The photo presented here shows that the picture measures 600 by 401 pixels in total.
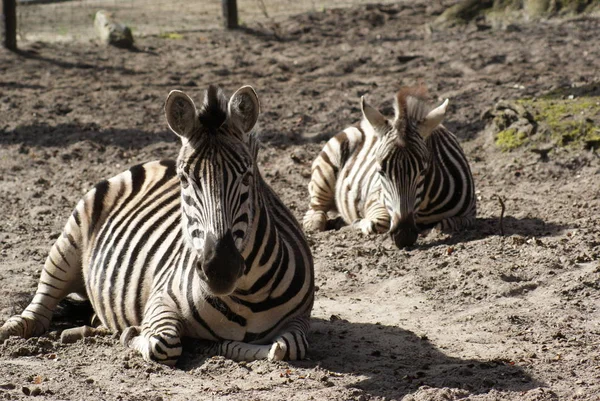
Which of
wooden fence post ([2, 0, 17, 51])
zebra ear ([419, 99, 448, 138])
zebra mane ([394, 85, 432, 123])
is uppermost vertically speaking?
wooden fence post ([2, 0, 17, 51])

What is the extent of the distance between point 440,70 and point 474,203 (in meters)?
4.97

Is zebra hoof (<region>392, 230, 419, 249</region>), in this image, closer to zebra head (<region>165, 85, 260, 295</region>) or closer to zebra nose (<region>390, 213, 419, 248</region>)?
zebra nose (<region>390, 213, 419, 248</region>)

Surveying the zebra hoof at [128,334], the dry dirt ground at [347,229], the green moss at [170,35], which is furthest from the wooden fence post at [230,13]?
the zebra hoof at [128,334]

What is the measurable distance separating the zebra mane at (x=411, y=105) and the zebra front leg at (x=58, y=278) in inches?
125

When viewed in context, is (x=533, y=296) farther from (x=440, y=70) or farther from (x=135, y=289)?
(x=440, y=70)

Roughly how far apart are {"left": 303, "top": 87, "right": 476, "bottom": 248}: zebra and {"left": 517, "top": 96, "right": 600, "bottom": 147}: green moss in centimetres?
155

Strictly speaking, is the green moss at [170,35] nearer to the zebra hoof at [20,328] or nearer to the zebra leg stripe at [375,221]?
the zebra leg stripe at [375,221]

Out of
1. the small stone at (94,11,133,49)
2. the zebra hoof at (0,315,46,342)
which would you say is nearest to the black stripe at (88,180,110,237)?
the zebra hoof at (0,315,46,342)

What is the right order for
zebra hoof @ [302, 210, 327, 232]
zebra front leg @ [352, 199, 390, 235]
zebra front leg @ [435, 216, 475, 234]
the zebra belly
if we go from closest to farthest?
the zebra belly, zebra front leg @ [435, 216, 475, 234], zebra front leg @ [352, 199, 390, 235], zebra hoof @ [302, 210, 327, 232]

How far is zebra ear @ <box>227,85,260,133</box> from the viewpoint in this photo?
5258mm

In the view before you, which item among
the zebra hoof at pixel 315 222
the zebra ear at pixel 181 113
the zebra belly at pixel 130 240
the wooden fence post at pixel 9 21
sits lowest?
the zebra hoof at pixel 315 222

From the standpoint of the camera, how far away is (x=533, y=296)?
6.66 m

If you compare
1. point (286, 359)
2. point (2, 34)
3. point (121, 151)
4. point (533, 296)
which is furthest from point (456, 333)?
point (2, 34)

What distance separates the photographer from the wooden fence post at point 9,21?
14297mm
